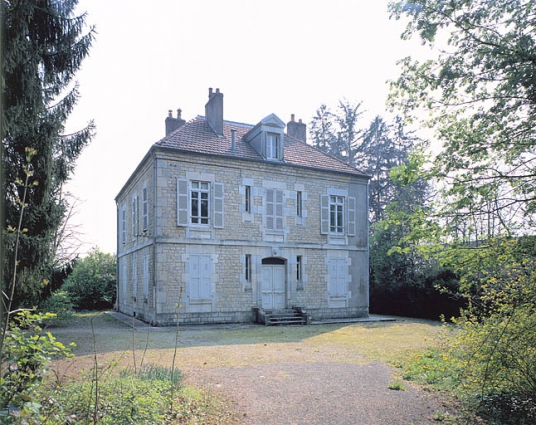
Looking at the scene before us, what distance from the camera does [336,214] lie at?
1700 centimetres

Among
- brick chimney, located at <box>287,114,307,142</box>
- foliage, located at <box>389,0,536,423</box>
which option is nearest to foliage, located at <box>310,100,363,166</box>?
brick chimney, located at <box>287,114,307,142</box>

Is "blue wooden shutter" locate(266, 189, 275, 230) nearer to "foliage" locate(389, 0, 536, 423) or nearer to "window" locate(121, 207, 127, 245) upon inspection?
"window" locate(121, 207, 127, 245)

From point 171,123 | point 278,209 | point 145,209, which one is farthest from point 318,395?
point 171,123

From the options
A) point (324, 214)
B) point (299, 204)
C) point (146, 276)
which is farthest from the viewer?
point (324, 214)

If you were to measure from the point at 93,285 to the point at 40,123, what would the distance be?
16.4m

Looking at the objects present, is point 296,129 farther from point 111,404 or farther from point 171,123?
point 111,404

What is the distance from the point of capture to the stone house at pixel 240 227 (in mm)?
13773

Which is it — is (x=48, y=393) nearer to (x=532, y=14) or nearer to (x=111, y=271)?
(x=532, y=14)

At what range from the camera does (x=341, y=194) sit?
56.0 ft

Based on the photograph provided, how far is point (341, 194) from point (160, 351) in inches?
419

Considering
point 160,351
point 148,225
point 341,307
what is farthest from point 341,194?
point 160,351

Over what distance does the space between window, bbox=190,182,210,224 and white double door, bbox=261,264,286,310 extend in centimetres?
297

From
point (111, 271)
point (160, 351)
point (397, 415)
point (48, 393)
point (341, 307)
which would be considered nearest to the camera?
point (48, 393)

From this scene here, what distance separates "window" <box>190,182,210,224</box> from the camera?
14281 millimetres
